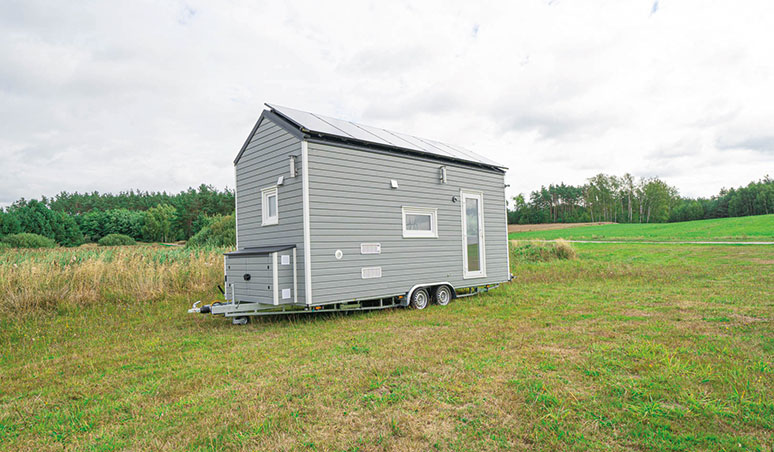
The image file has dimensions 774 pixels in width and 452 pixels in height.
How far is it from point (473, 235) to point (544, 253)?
12.0m

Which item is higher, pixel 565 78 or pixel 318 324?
pixel 565 78

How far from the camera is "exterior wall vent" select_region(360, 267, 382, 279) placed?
25.2 ft

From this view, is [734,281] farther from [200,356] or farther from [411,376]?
[200,356]

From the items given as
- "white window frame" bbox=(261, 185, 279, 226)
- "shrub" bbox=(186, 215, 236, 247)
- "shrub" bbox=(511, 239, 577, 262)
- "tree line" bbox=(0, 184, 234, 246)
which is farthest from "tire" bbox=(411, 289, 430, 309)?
"tree line" bbox=(0, 184, 234, 246)

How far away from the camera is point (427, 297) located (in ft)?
28.9

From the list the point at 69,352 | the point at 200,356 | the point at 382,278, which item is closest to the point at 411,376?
the point at 200,356

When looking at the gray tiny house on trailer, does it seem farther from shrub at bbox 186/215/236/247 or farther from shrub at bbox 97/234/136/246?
shrub at bbox 97/234/136/246

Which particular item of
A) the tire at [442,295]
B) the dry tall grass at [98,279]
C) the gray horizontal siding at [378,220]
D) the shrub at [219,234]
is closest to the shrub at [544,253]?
the gray horizontal siding at [378,220]

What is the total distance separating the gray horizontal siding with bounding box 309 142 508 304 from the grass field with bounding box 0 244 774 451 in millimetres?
793

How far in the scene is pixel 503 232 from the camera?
1087cm

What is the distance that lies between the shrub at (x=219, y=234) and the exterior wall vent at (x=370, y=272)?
534 inches

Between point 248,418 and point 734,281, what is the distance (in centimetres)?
1255

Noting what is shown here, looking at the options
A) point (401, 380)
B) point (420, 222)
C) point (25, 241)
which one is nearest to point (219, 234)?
point (420, 222)

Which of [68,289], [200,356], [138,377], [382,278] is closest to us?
[138,377]
